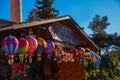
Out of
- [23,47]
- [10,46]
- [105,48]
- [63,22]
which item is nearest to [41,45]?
[23,47]

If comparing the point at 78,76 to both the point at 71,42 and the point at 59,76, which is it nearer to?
the point at 59,76

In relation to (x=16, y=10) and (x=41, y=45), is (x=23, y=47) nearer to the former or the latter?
(x=41, y=45)

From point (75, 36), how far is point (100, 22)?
98.6 feet

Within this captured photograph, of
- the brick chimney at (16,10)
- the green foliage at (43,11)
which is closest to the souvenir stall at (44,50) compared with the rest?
the brick chimney at (16,10)

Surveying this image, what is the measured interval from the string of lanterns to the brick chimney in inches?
154

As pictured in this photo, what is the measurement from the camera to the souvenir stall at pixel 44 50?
24.9 ft

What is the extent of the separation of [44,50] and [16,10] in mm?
5833

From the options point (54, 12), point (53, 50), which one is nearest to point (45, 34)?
point (53, 50)

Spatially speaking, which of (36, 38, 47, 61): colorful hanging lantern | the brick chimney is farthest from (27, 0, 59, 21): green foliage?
(36, 38, 47, 61): colorful hanging lantern

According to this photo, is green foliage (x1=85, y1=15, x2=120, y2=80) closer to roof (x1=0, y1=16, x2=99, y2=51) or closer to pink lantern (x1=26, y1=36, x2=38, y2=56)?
roof (x1=0, y1=16, x2=99, y2=51)

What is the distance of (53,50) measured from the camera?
28.9 feet

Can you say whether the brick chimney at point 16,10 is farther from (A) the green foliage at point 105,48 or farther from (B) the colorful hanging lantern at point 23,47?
(B) the colorful hanging lantern at point 23,47

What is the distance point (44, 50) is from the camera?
28.0ft

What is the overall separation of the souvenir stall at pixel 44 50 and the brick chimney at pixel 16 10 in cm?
332
